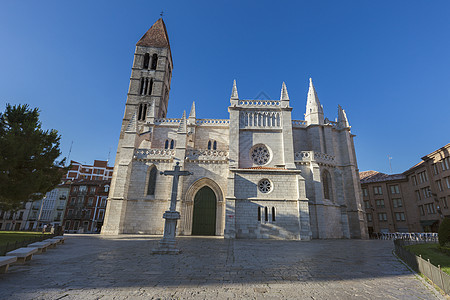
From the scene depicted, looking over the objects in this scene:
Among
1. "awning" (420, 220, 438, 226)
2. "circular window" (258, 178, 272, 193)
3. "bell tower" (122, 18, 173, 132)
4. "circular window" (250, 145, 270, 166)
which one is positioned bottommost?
"awning" (420, 220, 438, 226)

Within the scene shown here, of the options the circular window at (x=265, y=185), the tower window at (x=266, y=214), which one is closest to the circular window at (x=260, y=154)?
the circular window at (x=265, y=185)

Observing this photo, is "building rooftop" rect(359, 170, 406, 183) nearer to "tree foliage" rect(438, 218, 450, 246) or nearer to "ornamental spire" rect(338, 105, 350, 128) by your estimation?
"ornamental spire" rect(338, 105, 350, 128)

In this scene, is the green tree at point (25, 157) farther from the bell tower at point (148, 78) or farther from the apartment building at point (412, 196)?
the apartment building at point (412, 196)

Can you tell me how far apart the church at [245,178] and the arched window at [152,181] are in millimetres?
92

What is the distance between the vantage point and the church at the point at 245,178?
18.8 m

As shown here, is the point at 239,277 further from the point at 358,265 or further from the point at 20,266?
the point at 20,266

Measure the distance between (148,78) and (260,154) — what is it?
2093 cm

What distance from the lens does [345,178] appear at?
81.1 ft

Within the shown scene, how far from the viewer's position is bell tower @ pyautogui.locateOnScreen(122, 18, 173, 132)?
30922 millimetres

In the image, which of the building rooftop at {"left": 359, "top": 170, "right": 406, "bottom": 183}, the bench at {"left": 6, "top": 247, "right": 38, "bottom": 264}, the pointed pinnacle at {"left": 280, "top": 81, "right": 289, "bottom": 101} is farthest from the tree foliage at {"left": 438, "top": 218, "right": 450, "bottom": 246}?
the building rooftop at {"left": 359, "top": 170, "right": 406, "bottom": 183}

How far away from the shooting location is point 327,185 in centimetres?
2289

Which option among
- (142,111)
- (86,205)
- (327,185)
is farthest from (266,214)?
(86,205)

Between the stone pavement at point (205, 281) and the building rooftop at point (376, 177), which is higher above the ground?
the building rooftop at point (376, 177)

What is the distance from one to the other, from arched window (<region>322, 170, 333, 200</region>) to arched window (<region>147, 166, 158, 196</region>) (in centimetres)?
1678
